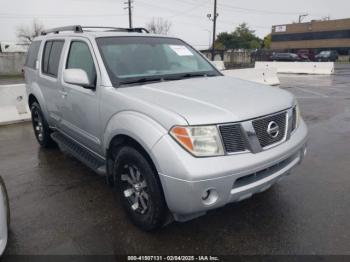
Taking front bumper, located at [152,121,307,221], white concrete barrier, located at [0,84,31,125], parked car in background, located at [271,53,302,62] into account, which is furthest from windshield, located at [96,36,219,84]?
parked car in background, located at [271,53,302,62]

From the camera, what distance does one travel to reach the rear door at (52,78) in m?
4.26

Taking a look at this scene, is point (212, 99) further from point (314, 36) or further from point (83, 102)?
point (314, 36)

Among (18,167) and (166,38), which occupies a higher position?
(166,38)

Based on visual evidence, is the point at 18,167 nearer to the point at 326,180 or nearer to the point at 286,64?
the point at 326,180

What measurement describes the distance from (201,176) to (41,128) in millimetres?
3900

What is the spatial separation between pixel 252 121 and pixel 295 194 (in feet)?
5.20

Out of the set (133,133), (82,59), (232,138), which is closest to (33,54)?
(82,59)

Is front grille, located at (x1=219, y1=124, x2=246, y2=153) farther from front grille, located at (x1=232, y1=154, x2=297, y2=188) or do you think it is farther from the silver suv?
front grille, located at (x1=232, y1=154, x2=297, y2=188)

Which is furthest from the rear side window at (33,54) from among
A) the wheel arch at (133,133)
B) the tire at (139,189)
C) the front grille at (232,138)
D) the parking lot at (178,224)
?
the front grille at (232,138)

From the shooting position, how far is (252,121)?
8.38 feet

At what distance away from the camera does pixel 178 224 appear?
3051 millimetres

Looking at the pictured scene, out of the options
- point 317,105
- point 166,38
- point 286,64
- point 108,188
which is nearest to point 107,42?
point 166,38

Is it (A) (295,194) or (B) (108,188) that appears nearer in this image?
(A) (295,194)

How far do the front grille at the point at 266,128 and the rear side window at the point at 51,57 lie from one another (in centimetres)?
298
